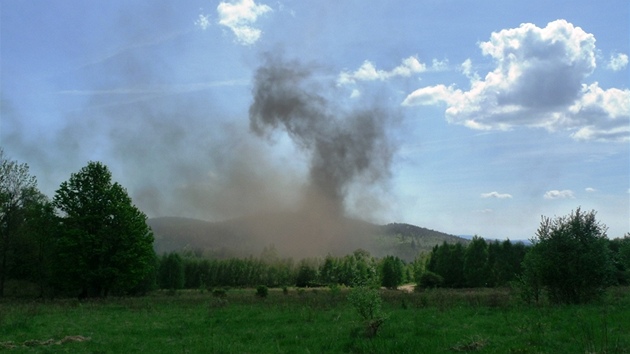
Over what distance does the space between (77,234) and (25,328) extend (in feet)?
78.9

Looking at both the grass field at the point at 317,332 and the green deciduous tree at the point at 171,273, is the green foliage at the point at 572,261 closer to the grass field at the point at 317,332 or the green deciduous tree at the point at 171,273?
the grass field at the point at 317,332

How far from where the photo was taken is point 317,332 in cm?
1697

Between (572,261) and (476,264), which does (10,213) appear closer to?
(572,261)

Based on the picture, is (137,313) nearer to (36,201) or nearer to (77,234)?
(77,234)

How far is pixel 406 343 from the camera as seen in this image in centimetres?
1309

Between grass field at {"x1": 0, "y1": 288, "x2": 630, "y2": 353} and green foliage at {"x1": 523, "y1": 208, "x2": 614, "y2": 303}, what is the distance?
3.10m

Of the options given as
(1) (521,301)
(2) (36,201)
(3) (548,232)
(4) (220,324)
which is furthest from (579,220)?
(2) (36,201)

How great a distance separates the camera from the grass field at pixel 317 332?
42.3 feet

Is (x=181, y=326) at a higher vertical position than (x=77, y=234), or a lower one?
lower

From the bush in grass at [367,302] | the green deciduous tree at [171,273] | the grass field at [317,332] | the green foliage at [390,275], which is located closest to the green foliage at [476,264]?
the green foliage at [390,275]

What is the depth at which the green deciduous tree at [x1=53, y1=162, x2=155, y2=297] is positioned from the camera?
4212 cm

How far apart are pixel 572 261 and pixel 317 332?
17.4m

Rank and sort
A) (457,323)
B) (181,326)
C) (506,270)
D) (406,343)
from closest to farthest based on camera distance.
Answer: (406,343)
(457,323)
(181,326)
(506,270)

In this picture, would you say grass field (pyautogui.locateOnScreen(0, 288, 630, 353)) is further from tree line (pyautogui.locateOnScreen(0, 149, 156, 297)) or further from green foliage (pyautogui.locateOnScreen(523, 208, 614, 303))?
tree line (pyautogui.locateOnScreen(0, 149, 156, 297))
